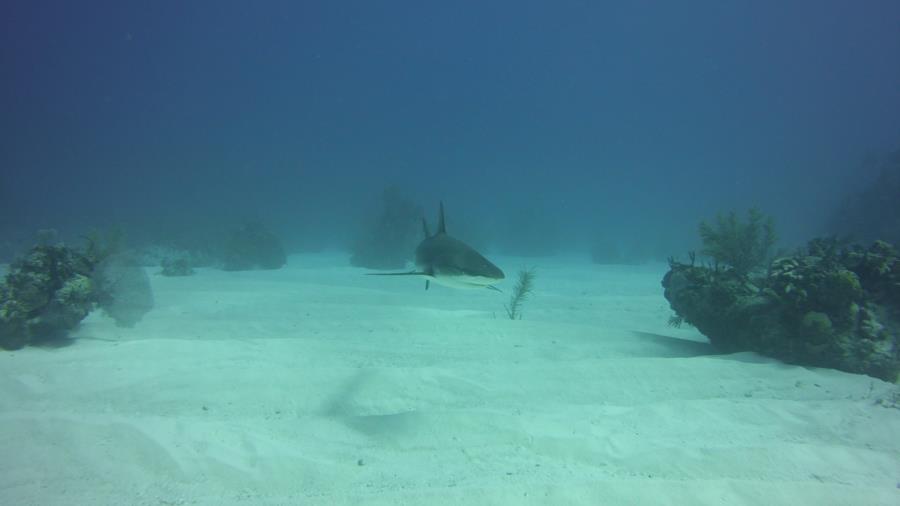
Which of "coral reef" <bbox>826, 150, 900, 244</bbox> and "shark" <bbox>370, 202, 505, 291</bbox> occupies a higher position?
"coral reef" <bbox>826, 150, 900, 244</bbox>

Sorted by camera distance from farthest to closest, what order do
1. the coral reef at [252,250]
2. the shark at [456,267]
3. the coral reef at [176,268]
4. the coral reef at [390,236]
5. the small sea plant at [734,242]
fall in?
1. the coral reef at [390,236]
2. the coral reef at [252,250]
3. the coral reef at [176,268]
4. the small sea plant at [734,242]
5. the shark at [456,267]

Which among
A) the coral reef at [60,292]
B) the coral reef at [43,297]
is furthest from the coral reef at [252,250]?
the coral reef at [43,297]

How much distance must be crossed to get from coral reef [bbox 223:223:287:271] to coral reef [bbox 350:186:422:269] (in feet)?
13.5

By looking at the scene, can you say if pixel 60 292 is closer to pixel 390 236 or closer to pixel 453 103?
pixel 390 236

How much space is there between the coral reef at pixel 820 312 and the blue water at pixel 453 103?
5369 cm

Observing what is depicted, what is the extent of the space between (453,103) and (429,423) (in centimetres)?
13717

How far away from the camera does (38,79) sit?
3339 inches

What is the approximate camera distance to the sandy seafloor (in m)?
2.71

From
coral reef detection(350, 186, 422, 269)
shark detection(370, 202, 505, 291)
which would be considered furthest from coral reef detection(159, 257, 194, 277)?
shark detection(370, 202, 505, 291)

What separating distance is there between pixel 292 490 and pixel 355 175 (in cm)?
12864

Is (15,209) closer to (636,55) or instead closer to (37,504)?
(37,504)

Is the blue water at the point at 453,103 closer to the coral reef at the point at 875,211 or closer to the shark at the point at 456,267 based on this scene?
the coral reef at the point at 875,211

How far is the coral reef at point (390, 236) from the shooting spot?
20753mm

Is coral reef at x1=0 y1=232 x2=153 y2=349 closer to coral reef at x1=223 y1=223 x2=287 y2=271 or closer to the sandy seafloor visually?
the sandy seafloor
